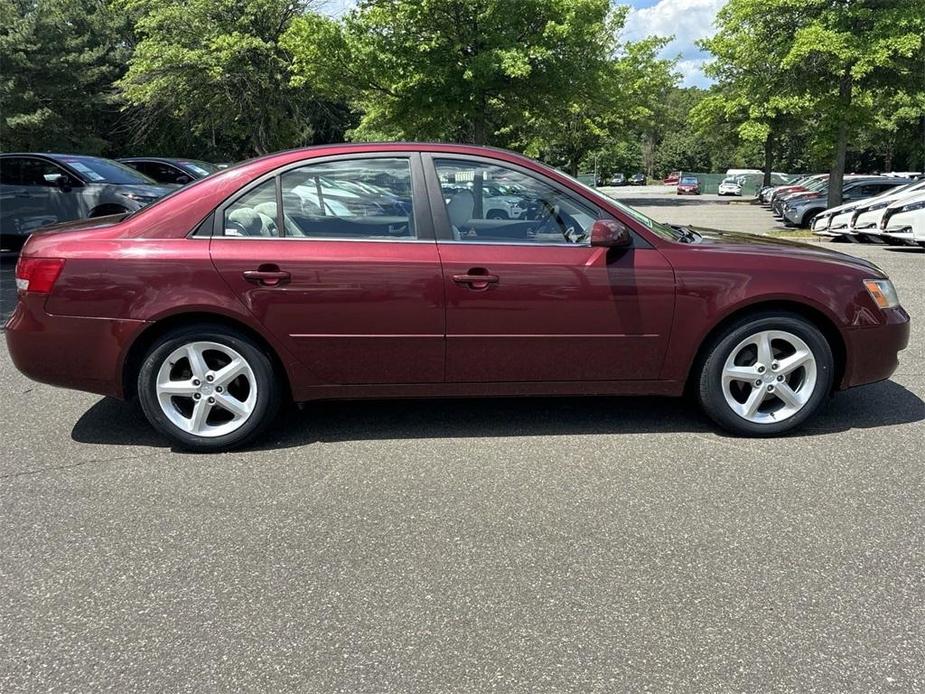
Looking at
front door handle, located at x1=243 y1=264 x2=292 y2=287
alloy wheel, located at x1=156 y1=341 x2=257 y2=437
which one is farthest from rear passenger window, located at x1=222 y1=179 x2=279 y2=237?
alloy wheel, located at x1=156 y1=341 x2=257 y2=437

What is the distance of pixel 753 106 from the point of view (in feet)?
57.2

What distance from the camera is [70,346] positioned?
389 cm

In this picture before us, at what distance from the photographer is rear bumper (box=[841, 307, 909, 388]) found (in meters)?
4.07

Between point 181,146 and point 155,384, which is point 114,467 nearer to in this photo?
point 155,384

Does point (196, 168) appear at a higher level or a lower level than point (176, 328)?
higher

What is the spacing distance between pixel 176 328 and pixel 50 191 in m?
8.56

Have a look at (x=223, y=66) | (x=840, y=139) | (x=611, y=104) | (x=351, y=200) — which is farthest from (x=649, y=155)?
(x=351, y=200)

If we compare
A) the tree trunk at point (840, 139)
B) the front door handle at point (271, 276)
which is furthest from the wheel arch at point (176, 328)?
the tree trunk at point (840, 139)

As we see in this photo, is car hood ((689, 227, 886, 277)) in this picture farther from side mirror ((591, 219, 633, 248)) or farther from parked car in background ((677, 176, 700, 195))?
parked car in background ((677, 176, 700, 195))

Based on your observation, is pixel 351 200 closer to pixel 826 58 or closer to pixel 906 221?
pixel 906 221

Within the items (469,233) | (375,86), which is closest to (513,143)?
(375,86)

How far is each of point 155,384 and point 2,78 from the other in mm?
33480

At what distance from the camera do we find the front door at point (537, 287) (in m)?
3.87

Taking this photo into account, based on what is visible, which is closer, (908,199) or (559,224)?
(559,224)
